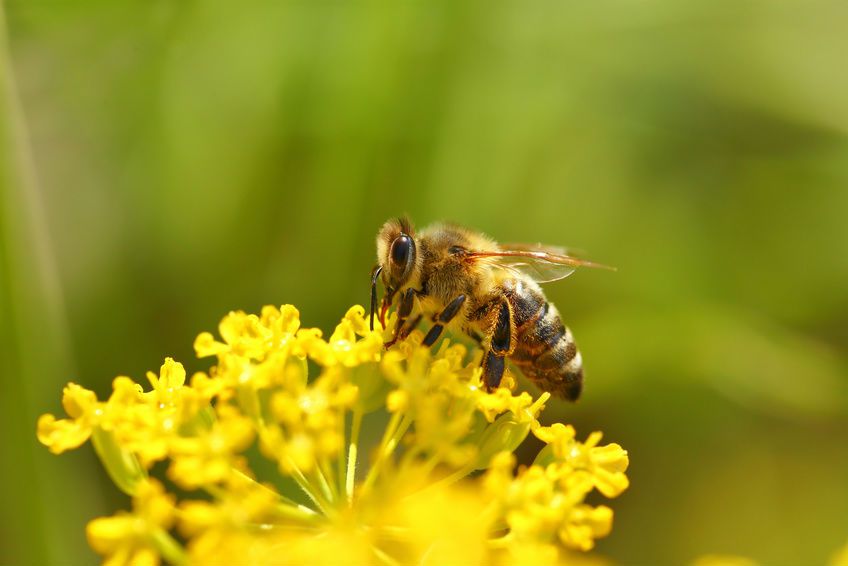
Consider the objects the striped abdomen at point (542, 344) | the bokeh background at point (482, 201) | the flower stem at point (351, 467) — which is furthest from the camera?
the bokeh background at point (482, 201)

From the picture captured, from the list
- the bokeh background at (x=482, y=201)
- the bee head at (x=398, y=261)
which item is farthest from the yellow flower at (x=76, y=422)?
the bokeh background at (x=482, y=201)

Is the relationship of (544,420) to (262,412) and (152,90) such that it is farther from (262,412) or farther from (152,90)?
(262,412)

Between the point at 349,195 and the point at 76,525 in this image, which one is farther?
the point at 349,195

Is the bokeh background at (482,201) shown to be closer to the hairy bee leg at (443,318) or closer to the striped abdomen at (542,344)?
the striped abdomen at (542,344)

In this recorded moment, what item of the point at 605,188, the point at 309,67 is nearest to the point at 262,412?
the point at 309,67

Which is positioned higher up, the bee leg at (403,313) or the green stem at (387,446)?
the bee leg at (403,313)

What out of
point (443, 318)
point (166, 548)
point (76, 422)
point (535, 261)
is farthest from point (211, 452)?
point (535, 261)

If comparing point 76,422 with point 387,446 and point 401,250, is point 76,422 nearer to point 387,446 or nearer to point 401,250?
point 387,446

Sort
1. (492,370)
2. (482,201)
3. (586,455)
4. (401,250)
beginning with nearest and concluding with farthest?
1. (586,455)
2. (492,370)
3. (401,250)
4. (482,201)
